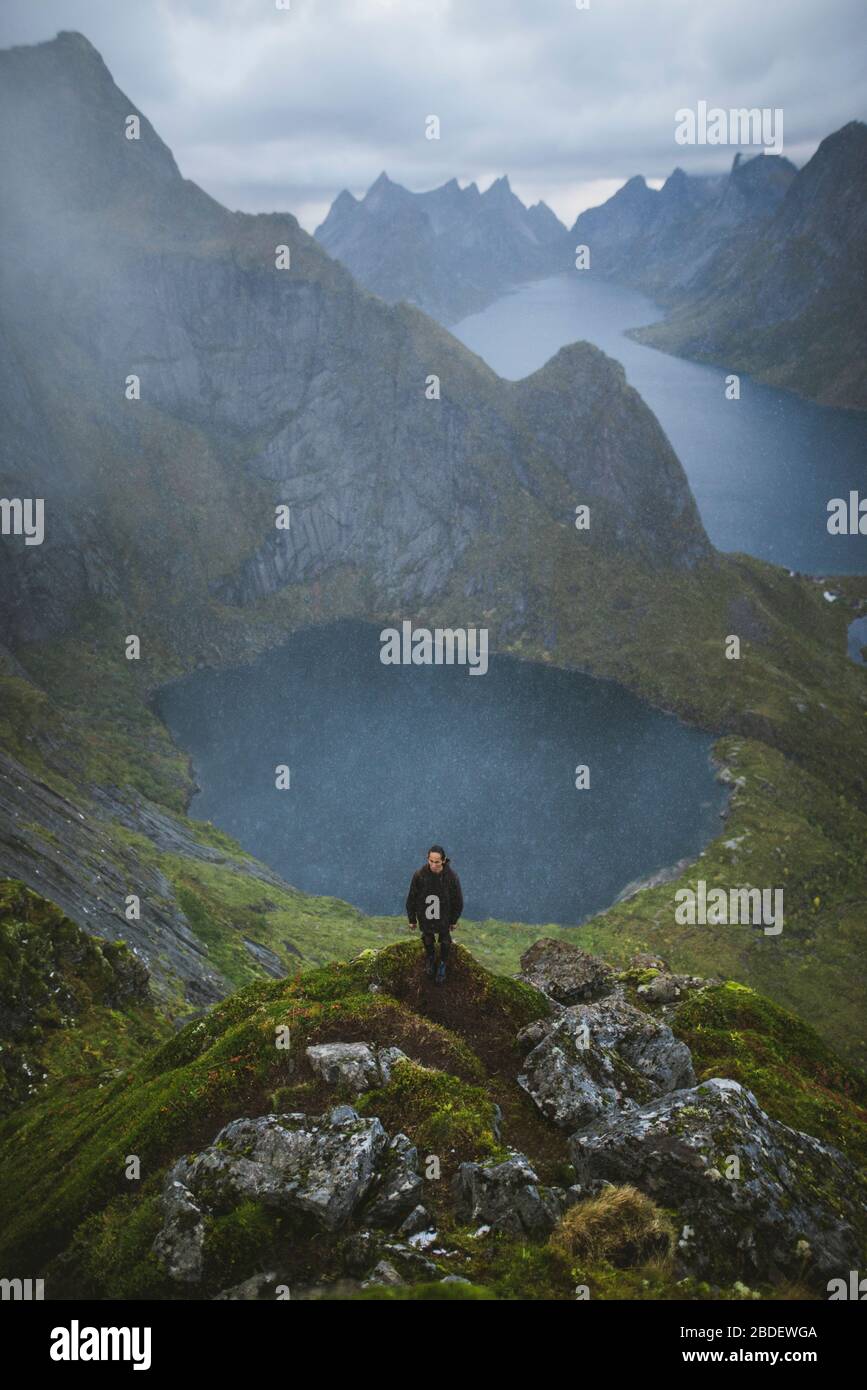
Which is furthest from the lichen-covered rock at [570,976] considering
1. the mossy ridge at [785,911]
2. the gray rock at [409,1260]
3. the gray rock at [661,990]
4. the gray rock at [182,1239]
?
the mossy ridge at [785,911]

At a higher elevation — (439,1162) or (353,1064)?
(353,1064)

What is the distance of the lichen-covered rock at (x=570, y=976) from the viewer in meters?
24.5

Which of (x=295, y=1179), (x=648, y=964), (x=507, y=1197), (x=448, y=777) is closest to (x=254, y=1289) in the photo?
(x=295, y=1179)

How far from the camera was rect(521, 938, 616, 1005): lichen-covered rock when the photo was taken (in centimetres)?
2450

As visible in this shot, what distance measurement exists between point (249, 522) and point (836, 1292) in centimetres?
17045

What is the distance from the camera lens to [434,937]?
2080 cm

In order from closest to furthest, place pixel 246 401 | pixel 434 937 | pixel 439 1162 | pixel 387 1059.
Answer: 1. pixel 439 1162
2. pixel 387 1059
3. pixel 434 937
4. pixel 246 401

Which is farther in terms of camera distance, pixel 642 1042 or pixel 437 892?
pixel 437 892

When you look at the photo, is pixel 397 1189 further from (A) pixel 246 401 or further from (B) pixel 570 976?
(A) pixel 246 401

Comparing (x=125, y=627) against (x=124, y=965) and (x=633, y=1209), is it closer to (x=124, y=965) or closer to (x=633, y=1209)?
(x=124, y=965)

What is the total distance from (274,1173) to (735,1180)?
812 centimetres

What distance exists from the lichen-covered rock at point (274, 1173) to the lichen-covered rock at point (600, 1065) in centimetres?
403

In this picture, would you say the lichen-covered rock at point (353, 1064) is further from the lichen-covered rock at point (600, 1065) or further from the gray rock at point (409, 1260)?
the gray rock at point (409, 1260)

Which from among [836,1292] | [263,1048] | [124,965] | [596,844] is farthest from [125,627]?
[836,1292]
